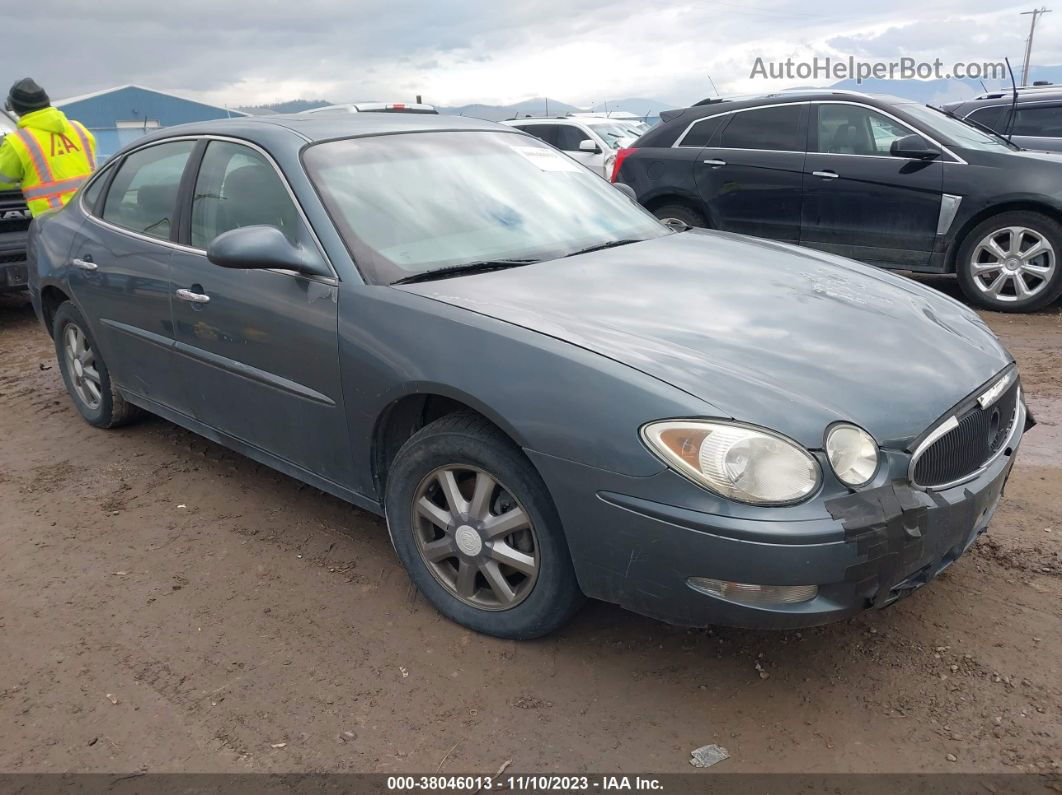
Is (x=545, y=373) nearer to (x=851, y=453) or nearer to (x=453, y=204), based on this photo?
(x=851, y=453)

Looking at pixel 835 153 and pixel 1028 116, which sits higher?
pixel 1028 116

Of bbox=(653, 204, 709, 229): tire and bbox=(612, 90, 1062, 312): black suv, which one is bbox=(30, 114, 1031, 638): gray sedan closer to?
bbox=(612, 90, 1062, 312): black suv

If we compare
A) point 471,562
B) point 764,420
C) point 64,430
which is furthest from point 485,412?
point 64,430

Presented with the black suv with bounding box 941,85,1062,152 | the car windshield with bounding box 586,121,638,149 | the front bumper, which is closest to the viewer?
the front bumper

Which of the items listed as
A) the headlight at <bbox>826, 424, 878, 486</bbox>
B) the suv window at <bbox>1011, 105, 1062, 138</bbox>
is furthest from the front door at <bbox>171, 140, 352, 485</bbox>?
the suv window at <bbox>1011, 105, 1062, 138</bbox>

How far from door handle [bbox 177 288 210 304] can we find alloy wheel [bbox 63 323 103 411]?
135 cm

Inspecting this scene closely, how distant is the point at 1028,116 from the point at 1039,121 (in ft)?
0.50

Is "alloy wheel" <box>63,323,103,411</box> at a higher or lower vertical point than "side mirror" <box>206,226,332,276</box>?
lower

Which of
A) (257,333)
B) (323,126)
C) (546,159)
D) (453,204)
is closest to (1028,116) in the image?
(546,159)

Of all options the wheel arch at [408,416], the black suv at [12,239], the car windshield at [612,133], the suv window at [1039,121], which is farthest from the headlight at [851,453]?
the car windshield at [612,133]

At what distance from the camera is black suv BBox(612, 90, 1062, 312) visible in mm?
6586

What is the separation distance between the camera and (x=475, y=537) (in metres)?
2.73

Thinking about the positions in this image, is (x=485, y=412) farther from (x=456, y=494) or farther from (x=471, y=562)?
(x=471, y=562)

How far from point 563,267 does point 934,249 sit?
16.0 feet
